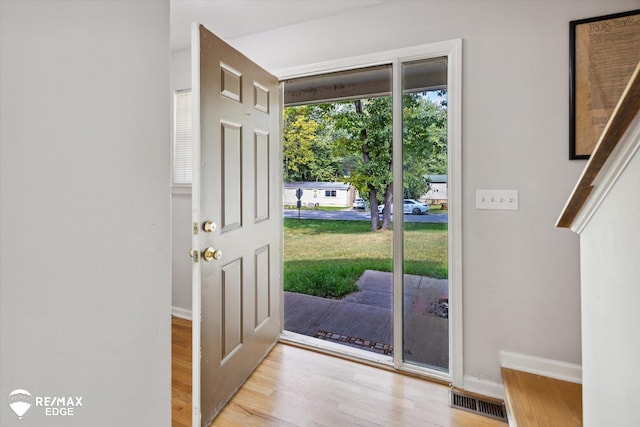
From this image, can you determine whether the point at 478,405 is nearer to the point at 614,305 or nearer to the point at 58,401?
the point at 614,305

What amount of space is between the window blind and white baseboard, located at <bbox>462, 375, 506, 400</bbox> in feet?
8.87

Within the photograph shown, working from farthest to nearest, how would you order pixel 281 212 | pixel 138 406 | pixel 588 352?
pixel 281 212 < pixel 588 352 < pixel 138 406

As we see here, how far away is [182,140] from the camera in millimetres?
2846

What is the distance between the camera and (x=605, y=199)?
28.3 inches

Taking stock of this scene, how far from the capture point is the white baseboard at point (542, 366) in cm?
165

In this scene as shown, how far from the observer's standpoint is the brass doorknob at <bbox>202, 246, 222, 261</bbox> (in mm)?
1505

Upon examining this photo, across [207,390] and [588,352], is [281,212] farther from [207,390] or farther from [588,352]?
[588,352]

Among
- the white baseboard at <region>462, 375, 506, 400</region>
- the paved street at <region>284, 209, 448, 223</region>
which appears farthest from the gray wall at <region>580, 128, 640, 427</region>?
the paved street at <region>284, 209, 448, 223</region>

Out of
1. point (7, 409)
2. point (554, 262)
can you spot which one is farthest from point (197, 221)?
point (554, 262)

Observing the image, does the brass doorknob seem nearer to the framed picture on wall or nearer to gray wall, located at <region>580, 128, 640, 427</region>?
gray wall, located at <region>580, 128, 640, 427</region>

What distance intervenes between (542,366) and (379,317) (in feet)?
4.03

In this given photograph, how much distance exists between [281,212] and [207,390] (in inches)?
49.9

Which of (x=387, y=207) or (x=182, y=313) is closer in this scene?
(x=387, y=207)

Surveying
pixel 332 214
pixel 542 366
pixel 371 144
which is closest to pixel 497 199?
pixel 542 366
